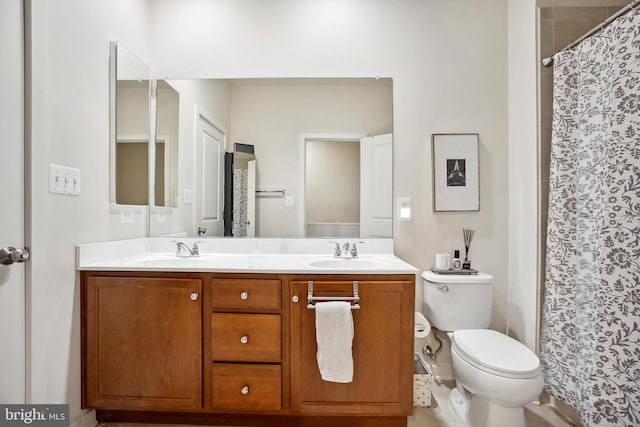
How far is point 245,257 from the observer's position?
1.89 meters

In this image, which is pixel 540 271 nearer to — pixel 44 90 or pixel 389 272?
pixel 389 272

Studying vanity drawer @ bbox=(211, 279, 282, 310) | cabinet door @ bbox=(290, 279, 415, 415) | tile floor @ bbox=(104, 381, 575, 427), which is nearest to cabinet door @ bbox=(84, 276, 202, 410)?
vanity drawer @ bbox=(211, 279, 282, 310)

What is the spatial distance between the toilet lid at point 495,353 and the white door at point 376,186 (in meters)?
0.72

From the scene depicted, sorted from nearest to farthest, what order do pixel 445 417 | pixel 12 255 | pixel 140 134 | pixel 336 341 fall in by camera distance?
pixel 12 255 < pixel 336 341 < pixel 445 417 < pixel 140 134

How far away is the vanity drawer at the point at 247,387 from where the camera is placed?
1477 mm

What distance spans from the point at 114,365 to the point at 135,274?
0.45 meters

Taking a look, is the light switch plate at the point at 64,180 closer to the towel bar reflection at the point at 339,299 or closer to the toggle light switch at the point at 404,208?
the towel bar reflection at the point at 339,299

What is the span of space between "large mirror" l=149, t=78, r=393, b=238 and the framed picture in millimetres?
318

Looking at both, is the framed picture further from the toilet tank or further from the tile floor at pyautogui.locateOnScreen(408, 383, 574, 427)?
the tile floor at pyautogui.locateOnScreen(408, 383, 574, 427)

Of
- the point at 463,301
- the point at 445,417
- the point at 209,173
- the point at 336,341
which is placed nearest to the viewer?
the point at 336,341

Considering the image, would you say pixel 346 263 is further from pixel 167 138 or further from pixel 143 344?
pixel 167 138

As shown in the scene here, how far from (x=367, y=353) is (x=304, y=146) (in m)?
1.27

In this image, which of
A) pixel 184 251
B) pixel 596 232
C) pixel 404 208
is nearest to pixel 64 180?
pixel 184 251

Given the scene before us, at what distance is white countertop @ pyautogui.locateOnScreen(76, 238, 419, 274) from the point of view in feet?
4.89
